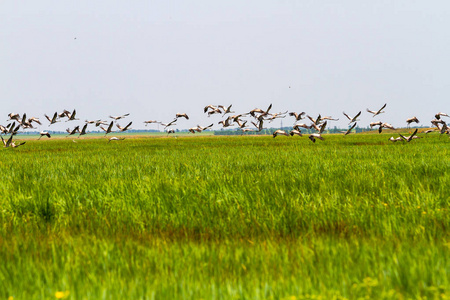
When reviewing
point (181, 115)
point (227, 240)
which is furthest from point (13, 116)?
point (227, 240)

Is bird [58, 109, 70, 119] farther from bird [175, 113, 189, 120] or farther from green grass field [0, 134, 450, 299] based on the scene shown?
green grass field [0, 134, 450, 299]

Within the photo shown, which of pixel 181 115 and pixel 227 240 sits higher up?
pixel 181 115

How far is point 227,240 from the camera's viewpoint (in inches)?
189

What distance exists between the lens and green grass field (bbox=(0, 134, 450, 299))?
330cm

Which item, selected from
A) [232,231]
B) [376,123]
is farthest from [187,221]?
[376,123]

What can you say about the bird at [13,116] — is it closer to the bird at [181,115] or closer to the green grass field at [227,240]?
the bird at [181,115]

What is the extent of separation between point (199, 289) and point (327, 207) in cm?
343

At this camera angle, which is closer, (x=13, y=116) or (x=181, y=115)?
(x=13, y=116)

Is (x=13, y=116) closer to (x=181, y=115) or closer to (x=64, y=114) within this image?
(x=64, y=114)

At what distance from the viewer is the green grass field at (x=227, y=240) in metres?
3.30

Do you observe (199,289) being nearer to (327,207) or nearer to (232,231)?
(232,231)

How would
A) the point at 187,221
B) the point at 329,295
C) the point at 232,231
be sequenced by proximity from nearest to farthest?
the point at 329,295, the point at 232,231, the point at 187,221

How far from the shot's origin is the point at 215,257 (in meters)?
4.12

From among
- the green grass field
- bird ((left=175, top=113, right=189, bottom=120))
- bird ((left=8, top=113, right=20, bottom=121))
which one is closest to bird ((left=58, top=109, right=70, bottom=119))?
bird ((left=8, top=113, right=20, bottom=121))
